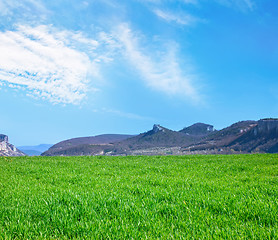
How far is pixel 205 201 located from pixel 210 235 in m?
1.80

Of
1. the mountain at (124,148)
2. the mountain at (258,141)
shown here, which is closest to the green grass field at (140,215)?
the mountain at (258,141)

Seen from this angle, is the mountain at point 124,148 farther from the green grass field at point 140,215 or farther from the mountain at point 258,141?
the green grass field at point 140,215

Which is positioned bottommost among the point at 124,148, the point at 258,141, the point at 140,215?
the point at 140,215

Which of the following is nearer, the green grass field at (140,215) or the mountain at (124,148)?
the green grass field at (140,215)

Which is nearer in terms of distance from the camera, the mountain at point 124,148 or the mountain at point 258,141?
the mountain at point 258,141

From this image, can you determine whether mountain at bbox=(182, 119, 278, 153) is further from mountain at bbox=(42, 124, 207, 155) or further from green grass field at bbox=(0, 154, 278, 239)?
green grass field at bbox=(0, 154, 278, 239)

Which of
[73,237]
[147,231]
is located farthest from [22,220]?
[147,231]

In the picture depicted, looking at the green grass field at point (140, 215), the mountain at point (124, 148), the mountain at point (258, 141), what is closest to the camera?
the green grass field at point (140, 215)

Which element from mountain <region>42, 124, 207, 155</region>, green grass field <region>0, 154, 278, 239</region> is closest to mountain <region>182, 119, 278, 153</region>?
mountain <region>42, 124, 207, 155</region>

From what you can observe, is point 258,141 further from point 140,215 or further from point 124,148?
point 140,215

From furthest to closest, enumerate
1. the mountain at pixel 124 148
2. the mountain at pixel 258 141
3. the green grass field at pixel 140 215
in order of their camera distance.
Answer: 1. the mountain at pixel 124 148
2. the mountain at pixel 258 141
3. the green grass field at pixel 140 215

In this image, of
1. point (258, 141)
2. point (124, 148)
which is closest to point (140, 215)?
point (258, 141)

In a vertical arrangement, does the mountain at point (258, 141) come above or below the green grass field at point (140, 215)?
above

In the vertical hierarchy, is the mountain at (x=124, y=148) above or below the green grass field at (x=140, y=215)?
above
